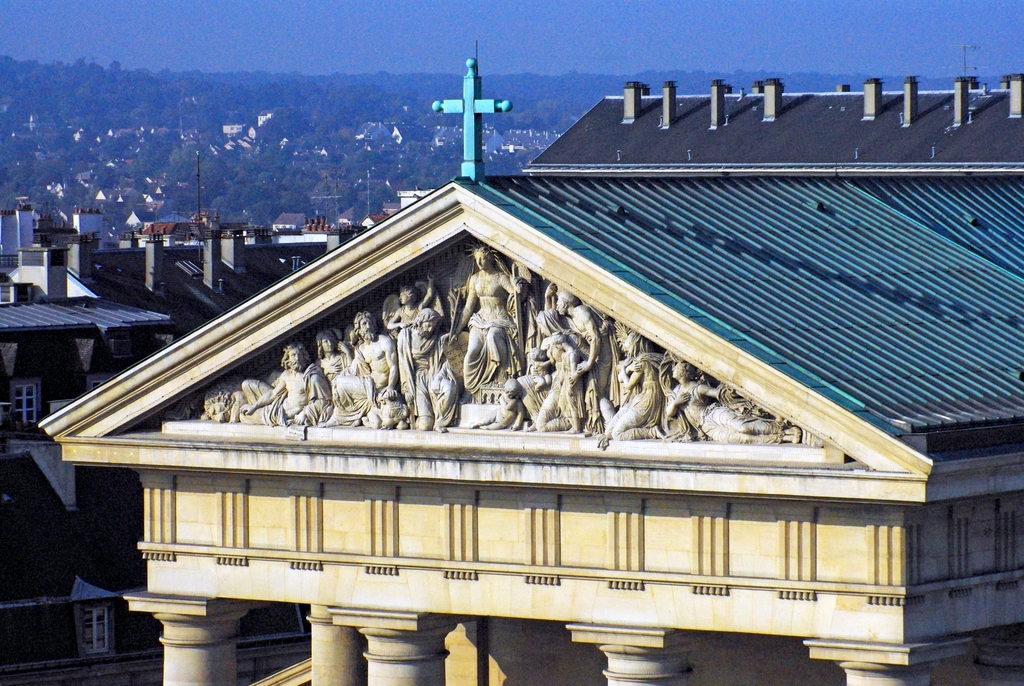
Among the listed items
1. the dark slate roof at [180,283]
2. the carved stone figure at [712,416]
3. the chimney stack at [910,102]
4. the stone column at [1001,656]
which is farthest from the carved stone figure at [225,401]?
the chimney stack at [910,102]

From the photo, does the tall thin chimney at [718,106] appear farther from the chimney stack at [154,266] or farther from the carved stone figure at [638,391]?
the carved stone figure at [638,391]

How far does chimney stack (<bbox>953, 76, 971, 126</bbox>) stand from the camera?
6732 inches

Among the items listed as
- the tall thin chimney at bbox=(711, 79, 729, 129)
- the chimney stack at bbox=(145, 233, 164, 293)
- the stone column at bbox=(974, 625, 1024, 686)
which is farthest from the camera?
the tall thin chimney at bbox=(711, 79, 729, 129)

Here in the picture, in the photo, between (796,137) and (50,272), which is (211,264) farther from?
(796,137)

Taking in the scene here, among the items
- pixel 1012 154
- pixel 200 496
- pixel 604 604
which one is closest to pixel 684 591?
pixel 604 604

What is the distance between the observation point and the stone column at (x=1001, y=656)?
47500 millimetres

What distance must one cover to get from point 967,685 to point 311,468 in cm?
1155

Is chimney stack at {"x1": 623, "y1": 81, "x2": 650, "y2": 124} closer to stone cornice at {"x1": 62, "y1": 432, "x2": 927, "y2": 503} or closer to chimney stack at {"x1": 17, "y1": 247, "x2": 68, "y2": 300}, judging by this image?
chimney stack at {"x1": 17, "y1": 247, "x2": 68, "y2": 300}

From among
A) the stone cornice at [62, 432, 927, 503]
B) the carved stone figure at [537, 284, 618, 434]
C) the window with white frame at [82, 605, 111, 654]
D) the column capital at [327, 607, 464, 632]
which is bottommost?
the window with white frame at [82, 605, 111, 654]

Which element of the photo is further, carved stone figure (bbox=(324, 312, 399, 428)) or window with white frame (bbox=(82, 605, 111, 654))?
window with white frame (bbox=(82, 605, 111, 654))

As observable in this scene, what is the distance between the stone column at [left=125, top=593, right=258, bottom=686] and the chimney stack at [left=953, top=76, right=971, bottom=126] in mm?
124325

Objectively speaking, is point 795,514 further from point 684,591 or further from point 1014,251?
point 1014,251

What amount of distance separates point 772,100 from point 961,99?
665 inches

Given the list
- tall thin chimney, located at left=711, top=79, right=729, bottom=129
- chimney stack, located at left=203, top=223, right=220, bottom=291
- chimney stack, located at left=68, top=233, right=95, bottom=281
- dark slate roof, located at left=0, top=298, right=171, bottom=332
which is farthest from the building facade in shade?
Answer: tall thin chimney, located at left=711, top=79, right=729, bottom=129
